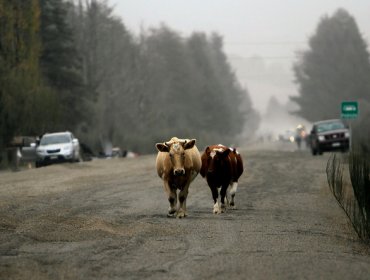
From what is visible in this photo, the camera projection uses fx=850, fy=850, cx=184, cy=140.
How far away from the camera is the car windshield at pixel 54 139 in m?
43.9

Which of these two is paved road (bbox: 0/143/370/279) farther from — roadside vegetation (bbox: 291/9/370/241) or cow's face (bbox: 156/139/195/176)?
roadside vegetation (bbox: 291/9/370/241)

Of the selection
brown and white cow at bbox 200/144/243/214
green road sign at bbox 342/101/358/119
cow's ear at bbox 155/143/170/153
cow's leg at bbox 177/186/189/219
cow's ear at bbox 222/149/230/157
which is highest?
Answer: green road sign at bbox 342/101/358/119

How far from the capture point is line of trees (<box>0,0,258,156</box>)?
4819 centimetres

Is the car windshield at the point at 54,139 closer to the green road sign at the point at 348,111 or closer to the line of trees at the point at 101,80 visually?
the line of trees at the point at 101,80

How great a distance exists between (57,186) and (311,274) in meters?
17.5

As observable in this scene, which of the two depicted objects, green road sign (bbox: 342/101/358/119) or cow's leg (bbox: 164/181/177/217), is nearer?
cow's leg (bbox: 164/181/177/217)

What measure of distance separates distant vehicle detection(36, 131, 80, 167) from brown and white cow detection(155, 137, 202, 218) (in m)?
26.5

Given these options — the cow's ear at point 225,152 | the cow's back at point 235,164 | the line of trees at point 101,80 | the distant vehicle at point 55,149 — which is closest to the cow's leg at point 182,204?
the cow's ear at point 225,152

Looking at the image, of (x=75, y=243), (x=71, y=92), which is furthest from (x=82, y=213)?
(x=71, y=92)

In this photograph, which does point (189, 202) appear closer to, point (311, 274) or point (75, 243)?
point (75, 243)

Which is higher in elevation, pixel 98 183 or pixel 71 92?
pixel 71 92

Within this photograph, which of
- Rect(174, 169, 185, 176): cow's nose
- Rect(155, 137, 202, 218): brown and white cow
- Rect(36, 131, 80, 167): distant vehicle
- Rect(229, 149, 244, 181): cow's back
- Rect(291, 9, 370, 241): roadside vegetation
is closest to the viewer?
Rect(174, 169, 185, 176): cow's nose

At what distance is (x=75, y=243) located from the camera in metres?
12.8

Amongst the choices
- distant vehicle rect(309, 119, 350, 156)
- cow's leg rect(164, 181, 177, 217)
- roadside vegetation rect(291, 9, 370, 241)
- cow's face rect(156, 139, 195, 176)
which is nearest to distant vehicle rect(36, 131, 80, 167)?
distant vehicle rect(309, 119, 350, 156)
